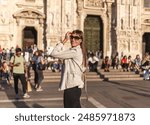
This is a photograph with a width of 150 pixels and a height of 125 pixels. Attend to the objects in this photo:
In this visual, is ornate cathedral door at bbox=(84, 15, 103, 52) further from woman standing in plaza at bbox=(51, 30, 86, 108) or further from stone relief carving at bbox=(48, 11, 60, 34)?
woman standing in plaza at bbox=(51, 30, 86, 108)

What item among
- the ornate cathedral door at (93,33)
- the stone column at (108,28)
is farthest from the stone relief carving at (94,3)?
the ornate cathedral door at (93,33)

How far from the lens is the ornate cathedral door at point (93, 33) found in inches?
1092

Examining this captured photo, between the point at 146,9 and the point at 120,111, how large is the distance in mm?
A: 26414

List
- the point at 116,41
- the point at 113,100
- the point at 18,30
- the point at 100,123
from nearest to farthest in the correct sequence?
the point at 100,123, the point at 113,100, the point at 18,30, the point at 116,41

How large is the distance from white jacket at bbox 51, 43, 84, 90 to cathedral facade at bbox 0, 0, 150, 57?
789 inches

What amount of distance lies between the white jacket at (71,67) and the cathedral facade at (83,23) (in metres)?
20.0

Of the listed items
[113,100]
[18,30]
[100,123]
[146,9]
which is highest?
[146,9]

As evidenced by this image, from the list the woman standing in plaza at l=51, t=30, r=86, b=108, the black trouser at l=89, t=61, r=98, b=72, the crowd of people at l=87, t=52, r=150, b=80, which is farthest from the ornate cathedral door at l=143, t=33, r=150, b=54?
the woman standing in plaza at l=51, t=30, r=86, b=108

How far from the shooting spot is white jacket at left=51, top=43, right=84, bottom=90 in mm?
4609

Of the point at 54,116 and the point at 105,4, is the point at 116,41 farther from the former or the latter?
the point at 54,116

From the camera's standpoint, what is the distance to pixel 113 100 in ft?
35.5

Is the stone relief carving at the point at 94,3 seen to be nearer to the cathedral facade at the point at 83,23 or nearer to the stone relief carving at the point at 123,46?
the cathedral facade at the point at 83,23

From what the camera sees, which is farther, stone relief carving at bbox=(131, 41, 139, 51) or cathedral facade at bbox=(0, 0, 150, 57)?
stone relief carving at bbox=(131, 41, 139, 51)

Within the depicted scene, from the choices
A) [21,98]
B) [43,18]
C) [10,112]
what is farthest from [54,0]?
[10,112]
